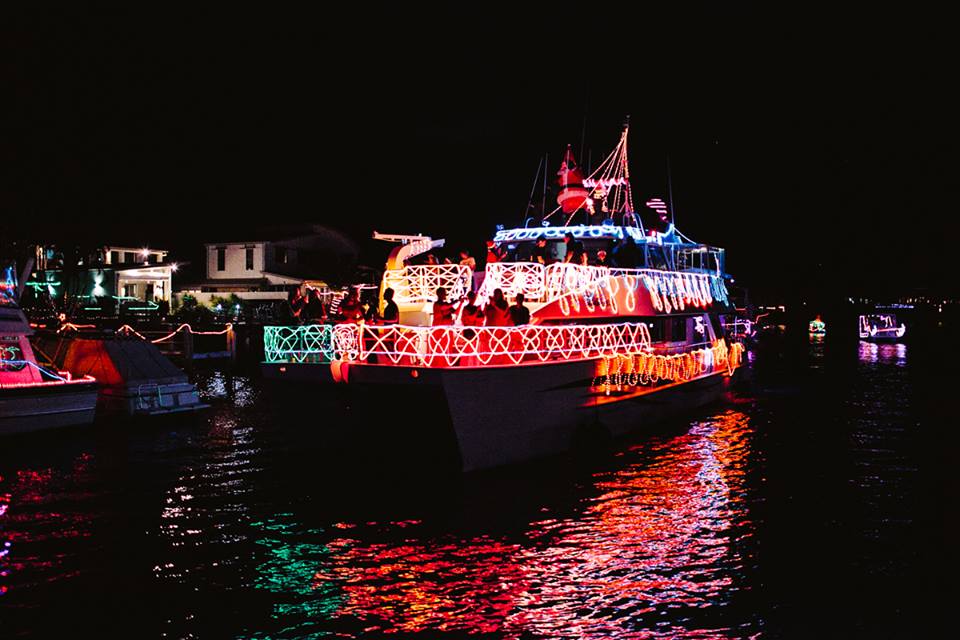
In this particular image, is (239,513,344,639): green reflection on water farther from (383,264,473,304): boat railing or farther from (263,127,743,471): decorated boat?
(383,264,473,304): boat railing

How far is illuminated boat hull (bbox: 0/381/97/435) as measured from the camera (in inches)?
885

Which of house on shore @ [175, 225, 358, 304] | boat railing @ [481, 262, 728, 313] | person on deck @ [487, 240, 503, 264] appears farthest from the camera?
house on shore @ [175, 225, 358, 304]

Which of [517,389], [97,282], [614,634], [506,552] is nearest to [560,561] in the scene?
[506,552]

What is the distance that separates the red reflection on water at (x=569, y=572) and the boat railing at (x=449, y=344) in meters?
3.36

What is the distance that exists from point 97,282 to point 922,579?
60.2m

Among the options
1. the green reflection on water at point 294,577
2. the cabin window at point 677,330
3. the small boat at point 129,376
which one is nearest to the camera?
the green reflection on water at point 294,577

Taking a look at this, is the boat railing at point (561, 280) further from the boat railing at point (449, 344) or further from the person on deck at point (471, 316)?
the person on deck at point (471, 316)

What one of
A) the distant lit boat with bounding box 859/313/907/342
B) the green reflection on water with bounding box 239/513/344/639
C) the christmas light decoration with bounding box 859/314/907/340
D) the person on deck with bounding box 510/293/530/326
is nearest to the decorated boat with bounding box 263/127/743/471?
the person on deck with bounding box 510/293/530/326

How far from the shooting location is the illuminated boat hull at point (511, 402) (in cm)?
1678

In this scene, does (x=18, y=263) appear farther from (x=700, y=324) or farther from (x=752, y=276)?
(x=752, y=276)

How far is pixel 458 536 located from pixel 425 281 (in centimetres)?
850

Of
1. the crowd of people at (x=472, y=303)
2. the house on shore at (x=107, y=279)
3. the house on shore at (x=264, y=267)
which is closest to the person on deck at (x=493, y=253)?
the crowd of people at (x=472, y=303)

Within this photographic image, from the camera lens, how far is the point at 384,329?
18.3m

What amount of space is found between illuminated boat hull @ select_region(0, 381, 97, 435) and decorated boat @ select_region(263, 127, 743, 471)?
736 centimetres
